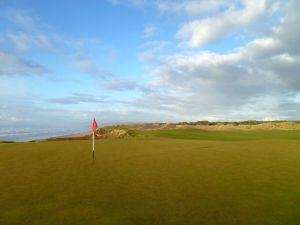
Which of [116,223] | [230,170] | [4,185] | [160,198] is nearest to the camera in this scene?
[116,223]

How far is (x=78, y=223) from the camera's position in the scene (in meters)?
6.64

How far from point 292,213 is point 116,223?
4103 mm

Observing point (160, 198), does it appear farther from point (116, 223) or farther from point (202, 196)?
point (116, 223)

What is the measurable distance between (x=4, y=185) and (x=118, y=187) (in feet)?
12.4

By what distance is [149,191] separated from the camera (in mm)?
9391

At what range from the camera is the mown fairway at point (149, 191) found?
7.09m

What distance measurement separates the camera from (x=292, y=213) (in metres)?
7.41

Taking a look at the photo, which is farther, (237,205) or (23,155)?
(23,155)

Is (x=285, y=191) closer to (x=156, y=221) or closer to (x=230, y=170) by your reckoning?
(x=230, y=170)

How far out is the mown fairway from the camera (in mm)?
7086

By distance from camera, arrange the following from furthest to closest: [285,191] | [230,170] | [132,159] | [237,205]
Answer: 1. [132,159]
2. [230,170]
3. [285,191]
4. [237,205]

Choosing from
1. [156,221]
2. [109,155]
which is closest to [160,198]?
[156,221]

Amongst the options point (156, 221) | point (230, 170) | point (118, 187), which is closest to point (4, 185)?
point (118, 187)

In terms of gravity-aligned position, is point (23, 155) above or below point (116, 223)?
above
